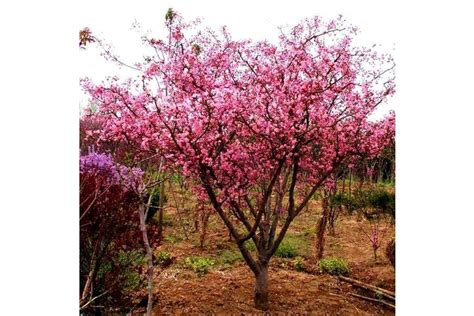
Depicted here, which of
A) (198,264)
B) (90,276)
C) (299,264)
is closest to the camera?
(90,276)

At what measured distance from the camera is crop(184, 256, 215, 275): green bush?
2680 mm

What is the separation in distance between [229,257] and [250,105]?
3.88 ft

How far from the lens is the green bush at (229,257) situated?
2.71m

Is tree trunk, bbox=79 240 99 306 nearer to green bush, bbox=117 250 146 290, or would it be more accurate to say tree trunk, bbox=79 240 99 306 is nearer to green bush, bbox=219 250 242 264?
green bush, bbox=117 250 146 290

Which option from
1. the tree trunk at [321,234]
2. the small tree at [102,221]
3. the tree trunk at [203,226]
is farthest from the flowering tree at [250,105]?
the tree trunk at [321,234]

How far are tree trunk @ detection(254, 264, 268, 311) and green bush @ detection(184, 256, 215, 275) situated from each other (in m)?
0.34

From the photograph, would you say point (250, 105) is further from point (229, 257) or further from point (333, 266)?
point (333, 266)

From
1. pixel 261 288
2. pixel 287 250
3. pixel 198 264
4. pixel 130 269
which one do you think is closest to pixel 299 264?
pixel 287 250

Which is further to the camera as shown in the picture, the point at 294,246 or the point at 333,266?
the point at 294,246

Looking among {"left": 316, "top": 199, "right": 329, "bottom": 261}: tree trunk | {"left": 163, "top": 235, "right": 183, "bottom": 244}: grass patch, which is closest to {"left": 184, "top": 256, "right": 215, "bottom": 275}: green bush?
{"left": 163, "top": 235, "right": 183, "bottom": 244}: grass patch

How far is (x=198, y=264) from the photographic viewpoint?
2.69 meters

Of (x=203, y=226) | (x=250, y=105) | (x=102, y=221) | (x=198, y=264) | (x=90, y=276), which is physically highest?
(x=250, y=105)
